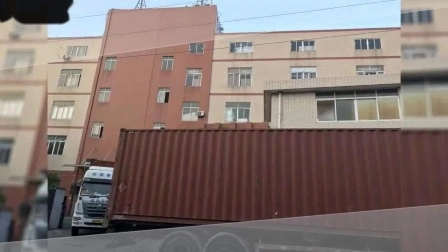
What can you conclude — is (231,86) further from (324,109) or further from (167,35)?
(167,35)

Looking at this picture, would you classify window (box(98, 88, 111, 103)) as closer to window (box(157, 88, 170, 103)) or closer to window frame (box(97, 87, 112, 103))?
window frame (box(97, 87, 112, 103))

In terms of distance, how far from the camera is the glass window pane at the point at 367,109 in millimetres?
6129

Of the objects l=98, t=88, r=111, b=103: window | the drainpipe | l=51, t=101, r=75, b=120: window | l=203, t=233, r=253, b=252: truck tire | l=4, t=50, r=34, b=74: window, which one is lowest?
l=203, t=233, r=253, b=252: truck tire

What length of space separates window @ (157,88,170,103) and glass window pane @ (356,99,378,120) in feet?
26.1

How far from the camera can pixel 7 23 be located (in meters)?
1.30

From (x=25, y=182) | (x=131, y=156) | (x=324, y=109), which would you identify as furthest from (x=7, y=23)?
(x=324, y=109)

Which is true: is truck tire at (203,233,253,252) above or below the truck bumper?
above

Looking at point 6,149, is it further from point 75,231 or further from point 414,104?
point 75,231

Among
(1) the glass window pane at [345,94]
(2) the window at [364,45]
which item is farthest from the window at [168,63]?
(1) the glass window pane at [345,94]

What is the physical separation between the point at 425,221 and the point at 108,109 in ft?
40.5

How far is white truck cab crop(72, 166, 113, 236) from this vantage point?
6.01 meters

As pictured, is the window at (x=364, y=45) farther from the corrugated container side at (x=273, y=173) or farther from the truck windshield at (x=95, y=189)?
the truck windshield at (x=95, y=189)

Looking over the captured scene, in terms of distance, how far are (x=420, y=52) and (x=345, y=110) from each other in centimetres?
543

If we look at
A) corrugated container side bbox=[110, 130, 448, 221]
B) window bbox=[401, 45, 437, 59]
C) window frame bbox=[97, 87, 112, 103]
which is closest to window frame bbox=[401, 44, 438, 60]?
window bbox=[401, 45, 437, 59]
